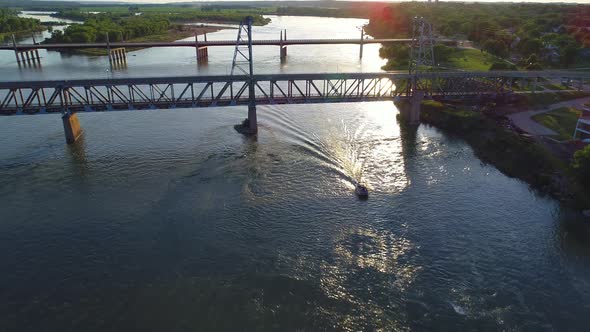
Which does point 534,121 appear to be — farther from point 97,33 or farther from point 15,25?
point 15,25

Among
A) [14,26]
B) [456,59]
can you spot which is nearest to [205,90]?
[456,59]

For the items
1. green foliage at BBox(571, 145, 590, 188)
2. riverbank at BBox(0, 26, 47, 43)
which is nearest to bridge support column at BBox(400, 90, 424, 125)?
green foliage at BBox(571, 145, 590, 188)

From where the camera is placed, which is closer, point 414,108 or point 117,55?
point 414,108

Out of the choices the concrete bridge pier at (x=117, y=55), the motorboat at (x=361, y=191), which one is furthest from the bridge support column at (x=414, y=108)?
the concrete bridge pier at (x=117, y=55)

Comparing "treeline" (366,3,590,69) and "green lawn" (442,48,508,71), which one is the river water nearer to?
"green lawn" (442,48,508,71)

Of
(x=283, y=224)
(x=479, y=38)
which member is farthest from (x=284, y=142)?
(x=479, y=38)

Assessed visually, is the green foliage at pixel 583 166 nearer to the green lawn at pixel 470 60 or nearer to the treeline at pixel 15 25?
the green lawn at pixel 470 60

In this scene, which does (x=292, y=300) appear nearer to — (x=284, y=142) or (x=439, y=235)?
(x=439, y=235)
